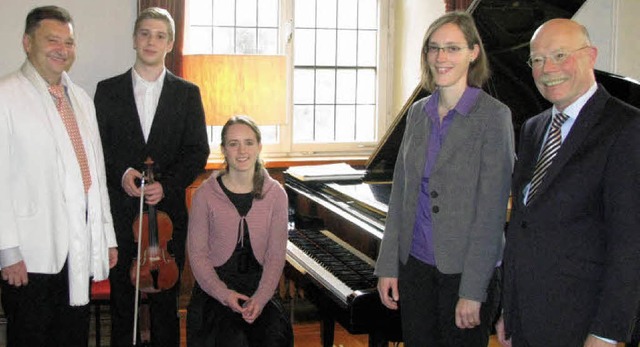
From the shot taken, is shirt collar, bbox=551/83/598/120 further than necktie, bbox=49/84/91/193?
No

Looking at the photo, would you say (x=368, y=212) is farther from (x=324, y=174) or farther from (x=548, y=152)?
(x=548, y=152)

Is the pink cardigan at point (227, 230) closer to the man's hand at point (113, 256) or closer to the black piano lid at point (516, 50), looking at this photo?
the man's hand at point (113, 256)

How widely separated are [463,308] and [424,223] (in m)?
0.26

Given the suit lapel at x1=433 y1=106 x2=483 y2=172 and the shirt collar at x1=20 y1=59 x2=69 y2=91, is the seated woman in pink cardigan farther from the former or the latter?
the suit lapel at x1=433 y1=106 x2=483 y2=172

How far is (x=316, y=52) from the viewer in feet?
16.4

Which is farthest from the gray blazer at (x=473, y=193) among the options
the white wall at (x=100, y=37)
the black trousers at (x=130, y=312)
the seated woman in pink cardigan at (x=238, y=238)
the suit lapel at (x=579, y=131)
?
the white wall at (x=100, y=37)

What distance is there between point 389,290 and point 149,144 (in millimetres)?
1208

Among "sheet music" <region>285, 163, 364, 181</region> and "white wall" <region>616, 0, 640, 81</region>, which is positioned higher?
"white wall" <region>616, 0, 640, 81</region>

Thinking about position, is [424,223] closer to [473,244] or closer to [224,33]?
[473,244]

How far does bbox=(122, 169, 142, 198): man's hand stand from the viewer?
2764mm

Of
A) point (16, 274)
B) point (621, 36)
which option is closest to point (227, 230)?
point (16, 274)

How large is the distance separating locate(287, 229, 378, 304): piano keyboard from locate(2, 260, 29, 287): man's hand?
3.36 ft

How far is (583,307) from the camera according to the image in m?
1.61

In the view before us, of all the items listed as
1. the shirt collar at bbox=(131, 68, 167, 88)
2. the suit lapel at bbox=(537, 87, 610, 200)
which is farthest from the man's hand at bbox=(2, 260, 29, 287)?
the suit lapel at bbox=(537, 87, 610, 200)
